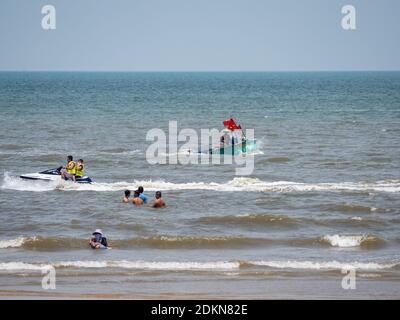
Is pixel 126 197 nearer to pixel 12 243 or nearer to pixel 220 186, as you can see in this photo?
pixel 220 186

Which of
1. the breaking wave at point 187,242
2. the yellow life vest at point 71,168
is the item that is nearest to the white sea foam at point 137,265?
the breaking wave at point 187,242

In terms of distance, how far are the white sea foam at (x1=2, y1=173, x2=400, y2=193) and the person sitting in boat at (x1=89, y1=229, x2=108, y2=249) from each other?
7.88 m

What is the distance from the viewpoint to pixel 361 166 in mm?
32500

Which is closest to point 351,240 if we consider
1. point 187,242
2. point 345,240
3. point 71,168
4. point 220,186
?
point 345,240

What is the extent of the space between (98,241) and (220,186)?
956cm

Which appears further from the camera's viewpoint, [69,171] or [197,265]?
[69,171]

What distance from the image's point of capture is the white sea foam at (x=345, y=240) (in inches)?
760

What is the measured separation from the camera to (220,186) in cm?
2756

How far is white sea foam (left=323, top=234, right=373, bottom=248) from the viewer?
19312 mm

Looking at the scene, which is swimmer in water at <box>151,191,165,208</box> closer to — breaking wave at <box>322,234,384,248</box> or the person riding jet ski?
the person riding jet ski

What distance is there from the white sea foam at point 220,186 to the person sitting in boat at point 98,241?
788 centimetres

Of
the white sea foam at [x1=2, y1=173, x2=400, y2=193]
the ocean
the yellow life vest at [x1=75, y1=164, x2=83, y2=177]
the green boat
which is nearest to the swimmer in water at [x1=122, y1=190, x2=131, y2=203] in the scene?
the ocean

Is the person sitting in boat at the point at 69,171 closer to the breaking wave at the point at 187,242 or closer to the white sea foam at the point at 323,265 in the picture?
the breaking wave at the point at 187,242
